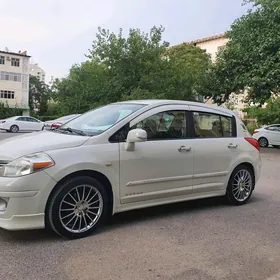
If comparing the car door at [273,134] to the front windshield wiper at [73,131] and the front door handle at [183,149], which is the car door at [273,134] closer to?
the front door handle at [183,149]

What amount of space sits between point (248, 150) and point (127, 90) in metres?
16.6

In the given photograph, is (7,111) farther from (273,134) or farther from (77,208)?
(77,208)

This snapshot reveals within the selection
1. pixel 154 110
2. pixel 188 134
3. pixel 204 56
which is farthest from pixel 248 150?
pixel 204 56

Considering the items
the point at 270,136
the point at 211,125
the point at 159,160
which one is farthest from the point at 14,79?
the point at 159,160

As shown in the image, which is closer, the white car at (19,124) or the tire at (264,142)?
the tire at (264,142)

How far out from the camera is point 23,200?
382cm

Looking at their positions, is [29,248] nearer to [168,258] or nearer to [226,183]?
[168,258]

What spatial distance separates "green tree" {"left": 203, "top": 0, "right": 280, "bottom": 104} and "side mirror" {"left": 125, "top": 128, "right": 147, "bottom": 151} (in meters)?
11.9

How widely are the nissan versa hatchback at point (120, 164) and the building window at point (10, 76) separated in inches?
2133

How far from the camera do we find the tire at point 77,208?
4008 millimetres

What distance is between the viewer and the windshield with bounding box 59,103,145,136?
468 cm

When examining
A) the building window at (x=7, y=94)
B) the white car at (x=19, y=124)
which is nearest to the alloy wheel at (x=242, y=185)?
the white car at (x=19, y=124)

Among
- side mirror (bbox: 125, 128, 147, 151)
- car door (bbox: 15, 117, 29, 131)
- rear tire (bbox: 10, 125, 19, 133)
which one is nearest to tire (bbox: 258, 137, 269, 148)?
side mirror (bbox: 125, 128, 147, 151)

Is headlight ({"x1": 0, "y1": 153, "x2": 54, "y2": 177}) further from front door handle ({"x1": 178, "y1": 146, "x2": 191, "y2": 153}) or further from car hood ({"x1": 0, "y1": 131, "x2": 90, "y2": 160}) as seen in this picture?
front door handle ({"x1": 178, "y1": 146, "x2": 191, "y2": 153})
